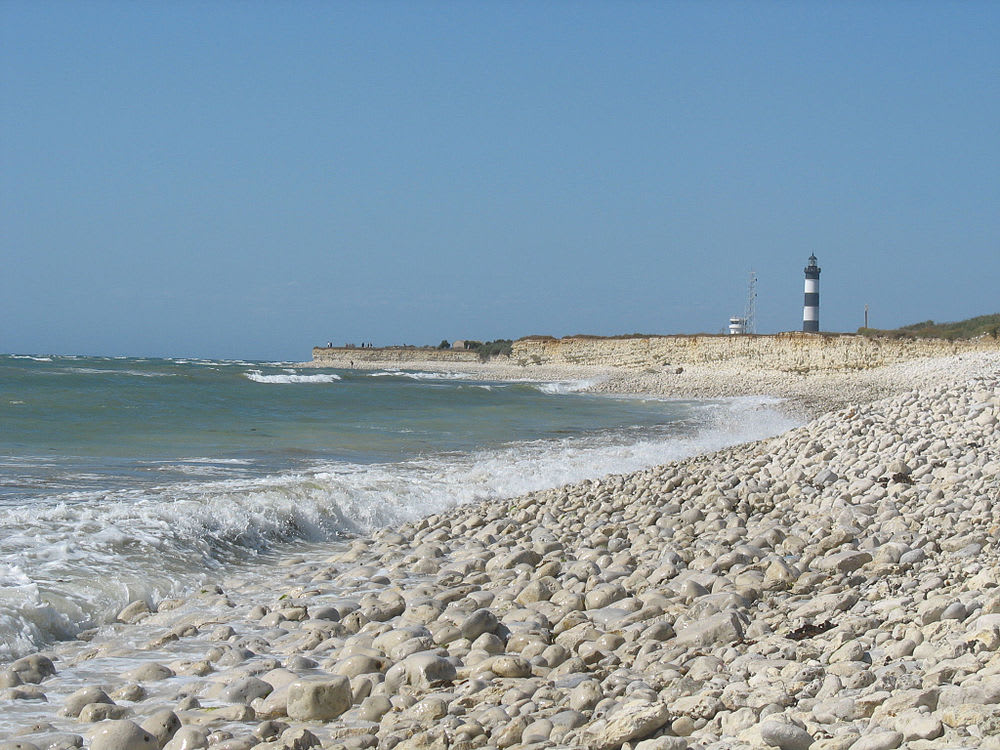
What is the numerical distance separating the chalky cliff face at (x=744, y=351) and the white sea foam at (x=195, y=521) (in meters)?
29.4

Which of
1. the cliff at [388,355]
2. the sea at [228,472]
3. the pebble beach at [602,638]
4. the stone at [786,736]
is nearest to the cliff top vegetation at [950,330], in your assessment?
the sea at [228,472]

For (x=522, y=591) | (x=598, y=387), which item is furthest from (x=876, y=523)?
(x=598, y=387)

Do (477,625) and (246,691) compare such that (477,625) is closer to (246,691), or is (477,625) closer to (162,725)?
(246,691)

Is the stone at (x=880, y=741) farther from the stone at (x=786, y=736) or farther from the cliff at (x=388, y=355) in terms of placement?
the cliff at (x=388, y=355)

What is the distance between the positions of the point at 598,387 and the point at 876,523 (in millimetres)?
29833

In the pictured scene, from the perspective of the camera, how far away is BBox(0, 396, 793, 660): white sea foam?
500cm

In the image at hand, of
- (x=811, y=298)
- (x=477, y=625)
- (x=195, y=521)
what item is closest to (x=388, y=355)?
(x=811, y=298)

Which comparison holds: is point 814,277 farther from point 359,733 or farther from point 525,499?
point 359,733

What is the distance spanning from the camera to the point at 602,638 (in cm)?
389

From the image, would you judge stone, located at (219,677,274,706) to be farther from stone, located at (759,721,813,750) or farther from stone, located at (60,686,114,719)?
stone, located at (759,721,813,750)

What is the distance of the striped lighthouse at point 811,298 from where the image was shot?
60.7m

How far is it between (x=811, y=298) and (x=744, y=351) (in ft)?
64.9

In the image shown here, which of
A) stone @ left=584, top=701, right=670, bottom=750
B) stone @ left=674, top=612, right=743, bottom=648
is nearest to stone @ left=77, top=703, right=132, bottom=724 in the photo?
stone @ left=584, top=701, right=670, bottom=750

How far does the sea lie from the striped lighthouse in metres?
41.6
